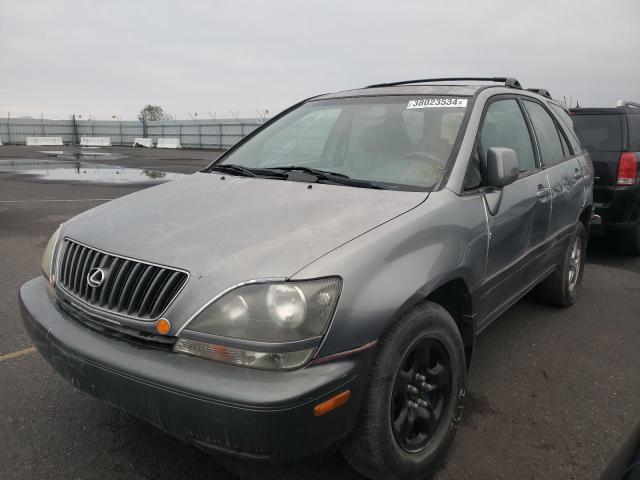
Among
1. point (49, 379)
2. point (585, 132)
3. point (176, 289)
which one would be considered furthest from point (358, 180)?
point (585, 132)

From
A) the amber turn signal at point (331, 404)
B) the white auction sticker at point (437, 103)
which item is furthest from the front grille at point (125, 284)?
the white auction sticker at point (437, 103)

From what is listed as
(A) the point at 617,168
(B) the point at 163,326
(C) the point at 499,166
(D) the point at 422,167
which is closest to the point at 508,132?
(C) the point at 499,166

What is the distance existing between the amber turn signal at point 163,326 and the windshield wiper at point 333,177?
1210mm

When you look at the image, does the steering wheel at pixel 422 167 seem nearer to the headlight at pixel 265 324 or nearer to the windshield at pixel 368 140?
the windshield at pixel 368 140

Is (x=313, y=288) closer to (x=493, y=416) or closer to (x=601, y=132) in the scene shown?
(x=493, y=416)

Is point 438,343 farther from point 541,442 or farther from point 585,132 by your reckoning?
point 585,132

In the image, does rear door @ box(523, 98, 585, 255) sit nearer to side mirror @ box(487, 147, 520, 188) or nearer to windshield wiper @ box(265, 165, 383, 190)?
side mirror @ box(487, 147, 520, 188)

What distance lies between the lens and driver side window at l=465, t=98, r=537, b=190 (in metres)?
2.71

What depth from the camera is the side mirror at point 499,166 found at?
2.60m

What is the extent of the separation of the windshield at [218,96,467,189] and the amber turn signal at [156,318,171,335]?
4.27ft

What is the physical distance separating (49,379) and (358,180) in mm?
2129

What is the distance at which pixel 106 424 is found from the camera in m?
2.56

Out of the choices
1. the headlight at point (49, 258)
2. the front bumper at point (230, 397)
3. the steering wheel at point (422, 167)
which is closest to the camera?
the front bumper at point (230, 397)

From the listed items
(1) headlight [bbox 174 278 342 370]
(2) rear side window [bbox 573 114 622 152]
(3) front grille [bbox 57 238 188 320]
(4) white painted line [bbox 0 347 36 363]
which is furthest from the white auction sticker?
(2) rear side window [bbox 573 114 622 152]
